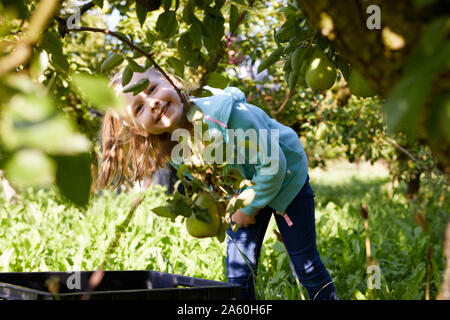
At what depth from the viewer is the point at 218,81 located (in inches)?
39.0

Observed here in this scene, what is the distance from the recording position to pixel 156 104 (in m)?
1.58

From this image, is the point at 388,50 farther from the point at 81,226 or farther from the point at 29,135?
the point at 81,226

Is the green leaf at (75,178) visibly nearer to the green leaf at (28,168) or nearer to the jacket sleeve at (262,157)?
the green leaf at (28,168)

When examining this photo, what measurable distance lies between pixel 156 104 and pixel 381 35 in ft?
3.57

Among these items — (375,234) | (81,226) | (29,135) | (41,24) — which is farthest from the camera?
(375,234)

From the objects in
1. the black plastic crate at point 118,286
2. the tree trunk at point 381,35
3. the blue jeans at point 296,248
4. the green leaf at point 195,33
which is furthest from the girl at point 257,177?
the tree trunk at point 381,35

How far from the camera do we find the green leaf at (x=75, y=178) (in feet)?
1.31

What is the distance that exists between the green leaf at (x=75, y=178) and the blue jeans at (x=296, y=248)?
1672mm

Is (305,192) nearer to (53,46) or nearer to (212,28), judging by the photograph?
(212,28)

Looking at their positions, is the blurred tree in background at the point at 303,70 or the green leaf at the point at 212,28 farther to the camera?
the green leaf at the point at 212,28

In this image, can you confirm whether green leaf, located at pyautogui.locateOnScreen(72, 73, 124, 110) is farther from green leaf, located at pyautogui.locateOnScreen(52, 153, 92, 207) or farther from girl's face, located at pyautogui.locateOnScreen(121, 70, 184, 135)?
girl's face, located at pyautogui.locateOnScreen(121, 70, 184, 135)

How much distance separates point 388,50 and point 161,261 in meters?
2.27

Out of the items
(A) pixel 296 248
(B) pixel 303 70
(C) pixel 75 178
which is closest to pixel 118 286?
(B) pixel 303 70
